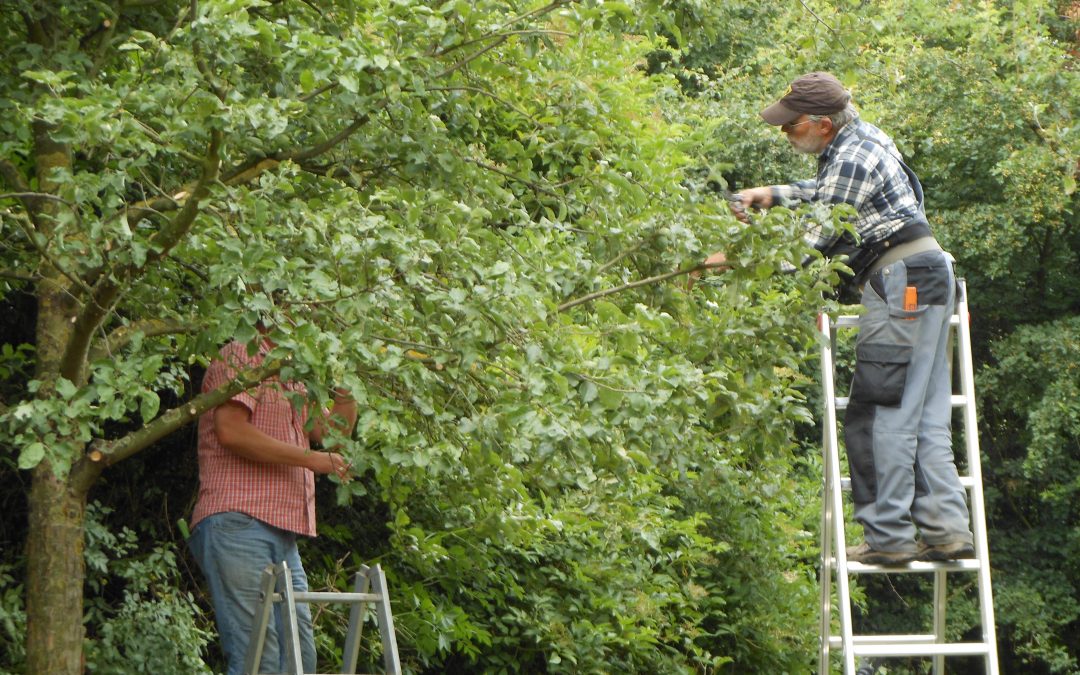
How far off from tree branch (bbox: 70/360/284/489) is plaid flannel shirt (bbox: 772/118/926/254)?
1.69 meters

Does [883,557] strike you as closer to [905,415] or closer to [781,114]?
[905,415]

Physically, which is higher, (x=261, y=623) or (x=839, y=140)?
(x=839, y=140)

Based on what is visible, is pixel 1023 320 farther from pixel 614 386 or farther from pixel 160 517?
pixel 614 386

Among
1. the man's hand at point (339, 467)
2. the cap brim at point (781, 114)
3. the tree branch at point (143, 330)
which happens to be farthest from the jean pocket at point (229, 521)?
the cap brim at point (781, 114)

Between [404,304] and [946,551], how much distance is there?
1.69 m

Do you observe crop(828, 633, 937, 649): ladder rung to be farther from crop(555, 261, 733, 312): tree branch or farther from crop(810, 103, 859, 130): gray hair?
crop(810, 103, 859, 130): gray hair

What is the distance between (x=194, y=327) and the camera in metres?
4.62

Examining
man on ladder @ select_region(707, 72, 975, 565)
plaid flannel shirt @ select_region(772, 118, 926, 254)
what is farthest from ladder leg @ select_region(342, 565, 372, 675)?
plaid flannel shirt @ select_region(772, 118, 926, 254)

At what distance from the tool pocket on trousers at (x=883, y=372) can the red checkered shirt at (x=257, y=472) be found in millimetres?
1715

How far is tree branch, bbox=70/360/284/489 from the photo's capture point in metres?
4.14

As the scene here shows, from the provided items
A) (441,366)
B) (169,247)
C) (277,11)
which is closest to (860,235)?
(441,366)

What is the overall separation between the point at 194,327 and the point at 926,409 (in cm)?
234

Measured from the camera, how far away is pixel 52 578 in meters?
4.69

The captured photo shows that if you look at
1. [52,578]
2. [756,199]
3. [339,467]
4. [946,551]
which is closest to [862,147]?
[756,199]
